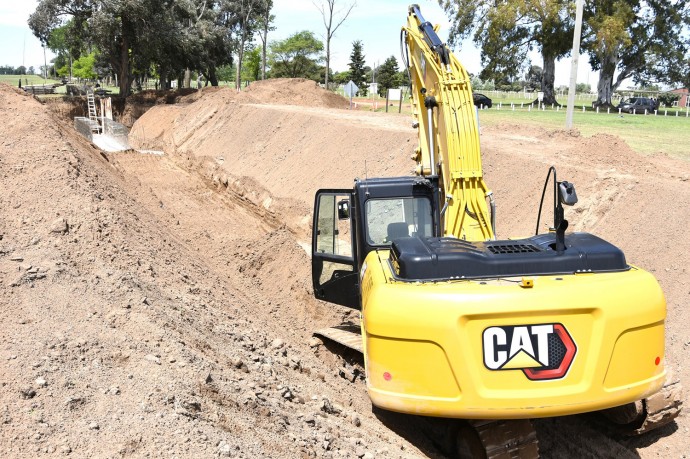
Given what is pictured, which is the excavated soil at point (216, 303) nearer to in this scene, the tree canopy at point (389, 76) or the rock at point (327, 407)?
the rock at point (327, 407)

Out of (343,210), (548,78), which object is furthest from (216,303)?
(548,78)

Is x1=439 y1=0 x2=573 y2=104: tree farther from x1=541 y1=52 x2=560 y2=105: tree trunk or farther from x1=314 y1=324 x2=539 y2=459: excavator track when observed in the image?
x1=314 y1=324 x2=539 y2=459: excavator track

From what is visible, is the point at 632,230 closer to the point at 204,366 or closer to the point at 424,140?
the point at 424,140

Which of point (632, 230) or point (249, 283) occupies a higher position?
point (632, 230)

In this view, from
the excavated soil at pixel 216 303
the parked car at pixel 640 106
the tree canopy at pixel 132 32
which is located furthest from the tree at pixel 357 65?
the excavated soil at pixel 216 303

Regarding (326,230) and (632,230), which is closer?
(326,230)

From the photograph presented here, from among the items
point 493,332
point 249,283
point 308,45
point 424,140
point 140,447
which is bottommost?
point 249,283

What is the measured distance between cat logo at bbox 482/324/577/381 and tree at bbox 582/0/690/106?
4259 cm

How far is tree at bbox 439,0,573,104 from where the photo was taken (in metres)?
44.6

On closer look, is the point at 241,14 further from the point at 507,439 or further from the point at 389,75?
the point at 507,439

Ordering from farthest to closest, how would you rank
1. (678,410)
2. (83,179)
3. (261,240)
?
(261,240) → (83,179) → (678,410)

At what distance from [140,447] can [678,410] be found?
17.7 feet

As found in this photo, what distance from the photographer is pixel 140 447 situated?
4750 mm

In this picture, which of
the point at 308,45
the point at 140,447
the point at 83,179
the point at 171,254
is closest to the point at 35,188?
the point at 83,179
